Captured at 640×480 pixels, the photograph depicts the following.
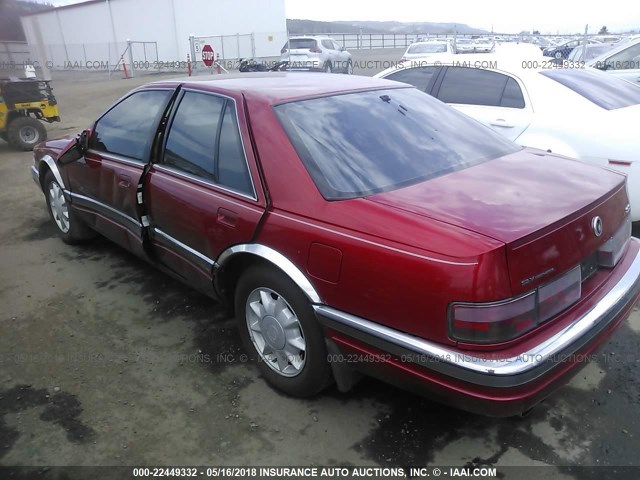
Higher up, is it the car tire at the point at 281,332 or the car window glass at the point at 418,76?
the car window glass at the point at 418,76

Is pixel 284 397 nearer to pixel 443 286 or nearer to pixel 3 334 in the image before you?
pixel 443 286

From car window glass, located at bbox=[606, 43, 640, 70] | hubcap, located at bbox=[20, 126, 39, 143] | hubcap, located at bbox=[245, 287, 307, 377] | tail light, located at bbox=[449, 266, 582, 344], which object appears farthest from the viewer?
hubcap, located at bbox=[20, 126, 39, 143]

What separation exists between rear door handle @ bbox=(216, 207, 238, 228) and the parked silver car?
1752 centimetres

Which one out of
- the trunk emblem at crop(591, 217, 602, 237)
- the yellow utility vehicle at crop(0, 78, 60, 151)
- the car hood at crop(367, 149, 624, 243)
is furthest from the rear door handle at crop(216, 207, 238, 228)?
the yellow utility vehicle at crop(0, 78, 60, 151)

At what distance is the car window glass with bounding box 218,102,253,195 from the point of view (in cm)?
255

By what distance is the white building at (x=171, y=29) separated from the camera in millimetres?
27844

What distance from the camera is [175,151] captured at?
3.09 metres

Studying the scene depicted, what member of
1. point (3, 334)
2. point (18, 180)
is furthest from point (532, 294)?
point (18, 180)

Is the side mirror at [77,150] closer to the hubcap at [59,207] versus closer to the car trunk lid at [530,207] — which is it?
the hubcap at [59,207]

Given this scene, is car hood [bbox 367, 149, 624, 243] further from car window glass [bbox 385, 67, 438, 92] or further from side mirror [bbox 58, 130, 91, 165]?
car window glass [bbox 385, 67, 438, 92]

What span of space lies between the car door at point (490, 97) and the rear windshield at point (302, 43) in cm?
1635

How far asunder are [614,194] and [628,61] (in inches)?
338

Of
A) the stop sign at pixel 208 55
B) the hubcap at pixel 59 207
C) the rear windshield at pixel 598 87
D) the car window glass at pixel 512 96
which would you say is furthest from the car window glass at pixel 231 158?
the stop sign at pixel 208 55

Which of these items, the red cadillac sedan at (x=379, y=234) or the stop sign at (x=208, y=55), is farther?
the stop sign at (x=208, y=55)
